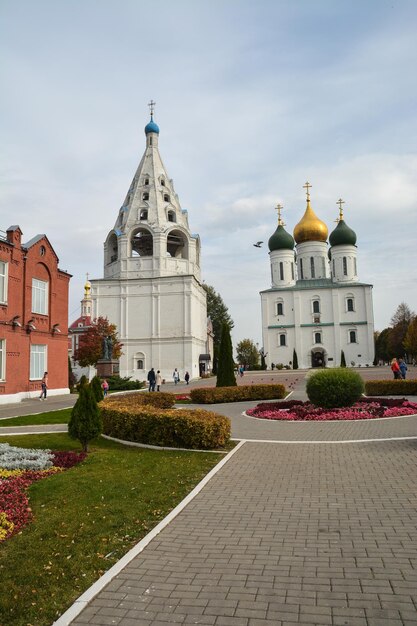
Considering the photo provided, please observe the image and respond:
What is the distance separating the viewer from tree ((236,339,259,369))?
323ft

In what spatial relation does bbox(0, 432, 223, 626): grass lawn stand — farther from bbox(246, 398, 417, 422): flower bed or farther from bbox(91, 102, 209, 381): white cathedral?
bbox(91, 102, 209, 381): white cathedral

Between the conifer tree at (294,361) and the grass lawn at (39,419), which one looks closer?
the grass lawn at (39,419)

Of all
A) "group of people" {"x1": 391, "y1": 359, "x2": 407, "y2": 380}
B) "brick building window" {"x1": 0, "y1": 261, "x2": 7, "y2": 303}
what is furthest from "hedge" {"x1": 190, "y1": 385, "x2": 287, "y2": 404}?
"brick building window" {"x1": 0, "y1": 261, "x2": 7, "y2": 303}

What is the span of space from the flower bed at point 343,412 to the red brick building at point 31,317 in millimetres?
13871

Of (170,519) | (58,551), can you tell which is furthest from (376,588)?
(58,551)

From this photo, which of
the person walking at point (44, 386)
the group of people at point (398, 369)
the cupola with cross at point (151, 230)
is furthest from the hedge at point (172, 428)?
the cupola with cross at point (151, 230)

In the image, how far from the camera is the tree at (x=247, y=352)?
98375 mm

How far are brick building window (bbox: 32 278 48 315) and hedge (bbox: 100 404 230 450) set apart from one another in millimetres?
17308

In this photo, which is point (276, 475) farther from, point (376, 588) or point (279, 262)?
point (279, 262)

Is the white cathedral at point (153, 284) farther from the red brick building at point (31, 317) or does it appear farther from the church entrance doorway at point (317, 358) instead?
the red brick building at point (31, 317)

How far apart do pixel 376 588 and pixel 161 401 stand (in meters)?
15.6

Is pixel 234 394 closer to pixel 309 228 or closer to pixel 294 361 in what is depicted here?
pixel 294 361

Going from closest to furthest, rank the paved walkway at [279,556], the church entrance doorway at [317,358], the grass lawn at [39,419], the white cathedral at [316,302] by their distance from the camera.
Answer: the paved walkway at [279,556] → the grass lawn at [39,419] → the white cathedral at [316,302] → the church entrance doorway at [317,358]

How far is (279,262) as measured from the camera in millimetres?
75438
